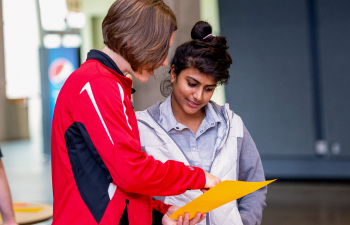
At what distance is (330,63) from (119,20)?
16.6ft

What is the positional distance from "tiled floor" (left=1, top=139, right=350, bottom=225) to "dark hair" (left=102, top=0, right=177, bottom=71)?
326 centimetres

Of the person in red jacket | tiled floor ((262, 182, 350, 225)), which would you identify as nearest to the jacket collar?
the person in red jacket

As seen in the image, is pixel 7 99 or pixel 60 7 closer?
pixel 7 99

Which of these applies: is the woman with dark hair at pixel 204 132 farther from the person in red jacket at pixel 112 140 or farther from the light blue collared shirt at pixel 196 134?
the person in red jacket at pixel 112 140

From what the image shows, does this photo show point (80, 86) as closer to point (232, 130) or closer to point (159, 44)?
point (159, 44)

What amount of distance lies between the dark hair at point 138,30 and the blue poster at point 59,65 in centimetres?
671

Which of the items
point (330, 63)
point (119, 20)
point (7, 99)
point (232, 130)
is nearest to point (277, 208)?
point (330, 63)

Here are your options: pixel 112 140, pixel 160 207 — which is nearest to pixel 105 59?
pixel 112 140

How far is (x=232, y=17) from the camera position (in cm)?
586

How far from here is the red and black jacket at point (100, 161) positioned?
100 cm

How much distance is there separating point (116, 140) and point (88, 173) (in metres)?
0.14

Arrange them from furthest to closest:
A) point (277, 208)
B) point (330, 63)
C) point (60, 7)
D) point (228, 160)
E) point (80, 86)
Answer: point (60, 7) < point (330, 63) < point (277, 208) < point (228, 160) < point (80, 86)

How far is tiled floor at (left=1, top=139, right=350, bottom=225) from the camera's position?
4.27 meters

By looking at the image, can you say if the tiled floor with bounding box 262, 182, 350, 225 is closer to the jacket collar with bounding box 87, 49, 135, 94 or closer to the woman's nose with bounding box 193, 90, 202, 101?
the woman's nose with bounding box 193, 90, 202, 101
